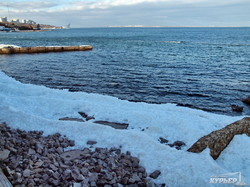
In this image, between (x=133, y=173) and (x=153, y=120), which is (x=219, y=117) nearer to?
(x=153, y=120)

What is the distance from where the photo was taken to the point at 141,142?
6.45 metres

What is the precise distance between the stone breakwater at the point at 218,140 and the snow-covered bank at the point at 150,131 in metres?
0.16

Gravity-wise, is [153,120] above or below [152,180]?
above

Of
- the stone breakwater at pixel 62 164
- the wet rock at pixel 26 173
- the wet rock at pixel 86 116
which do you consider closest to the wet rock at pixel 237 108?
the wet rock at pixel 86 116

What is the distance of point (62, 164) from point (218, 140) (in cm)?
425

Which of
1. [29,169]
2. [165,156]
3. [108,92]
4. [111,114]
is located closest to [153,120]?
[111,114]

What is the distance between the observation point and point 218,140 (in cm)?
649

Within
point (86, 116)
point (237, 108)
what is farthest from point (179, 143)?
point (237, 108)

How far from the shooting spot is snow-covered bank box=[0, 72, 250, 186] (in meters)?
5.50

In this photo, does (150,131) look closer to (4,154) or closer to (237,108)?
(4,154)

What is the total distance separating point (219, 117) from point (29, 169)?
6833mm

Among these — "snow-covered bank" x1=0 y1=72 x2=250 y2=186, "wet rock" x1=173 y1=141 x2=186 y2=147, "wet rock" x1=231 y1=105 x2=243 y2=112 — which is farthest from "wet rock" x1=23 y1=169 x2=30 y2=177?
"wet rock" x1=231 y1=105 x2=243 y2=112

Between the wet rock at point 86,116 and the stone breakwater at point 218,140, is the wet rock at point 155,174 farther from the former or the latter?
the wet rock at point 86,116

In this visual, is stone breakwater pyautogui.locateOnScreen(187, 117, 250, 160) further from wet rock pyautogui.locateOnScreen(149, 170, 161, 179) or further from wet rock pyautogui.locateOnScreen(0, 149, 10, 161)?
wet rock pyautogui.locateOnScreen(0, 149, 10, 161)
